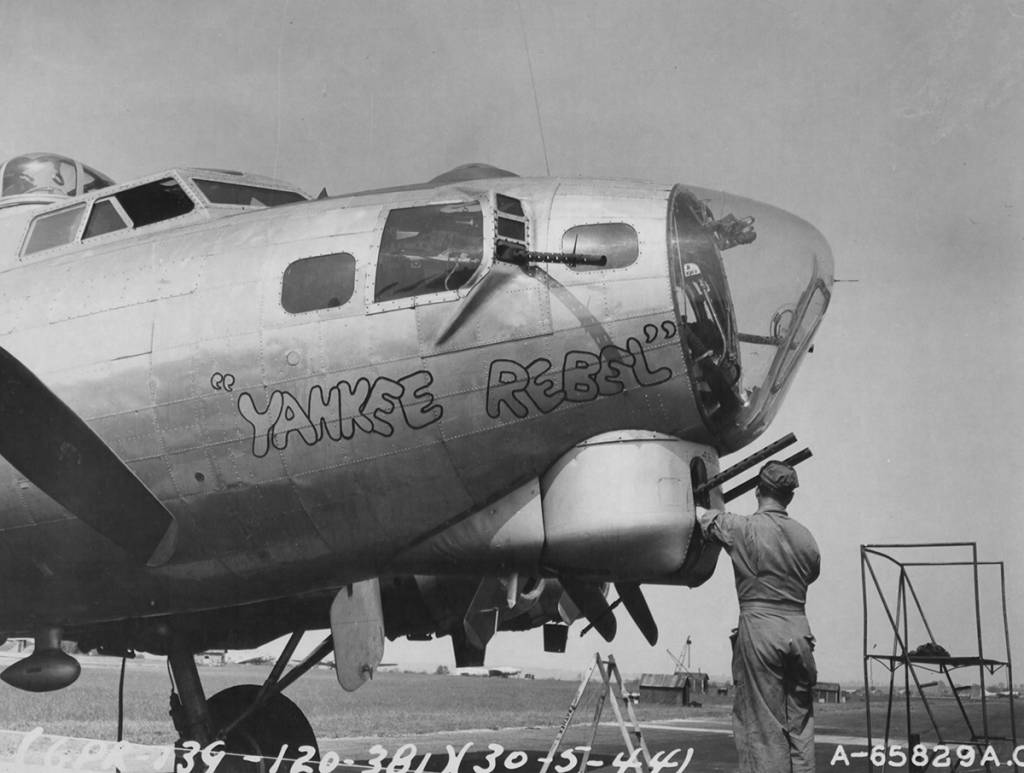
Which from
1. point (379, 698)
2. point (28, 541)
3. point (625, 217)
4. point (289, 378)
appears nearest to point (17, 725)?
point (379, 698)

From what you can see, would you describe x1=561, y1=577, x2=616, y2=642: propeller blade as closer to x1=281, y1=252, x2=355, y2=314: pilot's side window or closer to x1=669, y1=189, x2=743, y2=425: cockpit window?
x1=669, y1=189, x2=743, y2=425: cockpit window

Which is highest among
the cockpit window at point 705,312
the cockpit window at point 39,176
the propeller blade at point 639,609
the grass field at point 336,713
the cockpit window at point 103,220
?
the cockpit window at point 39,176

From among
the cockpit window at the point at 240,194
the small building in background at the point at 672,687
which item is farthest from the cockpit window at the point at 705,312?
the small building in background at the point at 672,687

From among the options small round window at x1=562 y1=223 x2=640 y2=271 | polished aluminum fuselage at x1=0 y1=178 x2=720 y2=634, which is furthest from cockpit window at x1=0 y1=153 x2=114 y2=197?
small round window at x1=562 y1=223 x2=640 y2=271

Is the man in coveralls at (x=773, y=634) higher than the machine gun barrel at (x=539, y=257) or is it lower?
lower

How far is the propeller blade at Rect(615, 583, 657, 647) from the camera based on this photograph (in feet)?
24.8

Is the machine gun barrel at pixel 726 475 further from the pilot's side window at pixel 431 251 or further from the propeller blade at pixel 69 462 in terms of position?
the propeller blade at pixel 69 462

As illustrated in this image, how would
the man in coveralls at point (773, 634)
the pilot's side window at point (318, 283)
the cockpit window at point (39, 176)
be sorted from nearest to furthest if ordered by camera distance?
the man in coveralls at point (773, 634) < the pilot's side window at point (318, 283) < the cockpit window at point (39, 176)

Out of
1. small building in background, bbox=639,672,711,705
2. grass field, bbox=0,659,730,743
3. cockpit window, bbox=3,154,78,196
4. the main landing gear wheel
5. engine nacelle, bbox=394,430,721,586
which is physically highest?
cockpit window, bbox=3,154,78,196

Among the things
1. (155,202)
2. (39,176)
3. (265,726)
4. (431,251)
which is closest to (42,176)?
(39,176)

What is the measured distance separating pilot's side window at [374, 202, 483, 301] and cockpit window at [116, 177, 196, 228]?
2.42 meters

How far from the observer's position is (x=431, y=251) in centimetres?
702

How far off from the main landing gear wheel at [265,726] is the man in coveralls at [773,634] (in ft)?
17.5

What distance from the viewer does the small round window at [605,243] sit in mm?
6754
